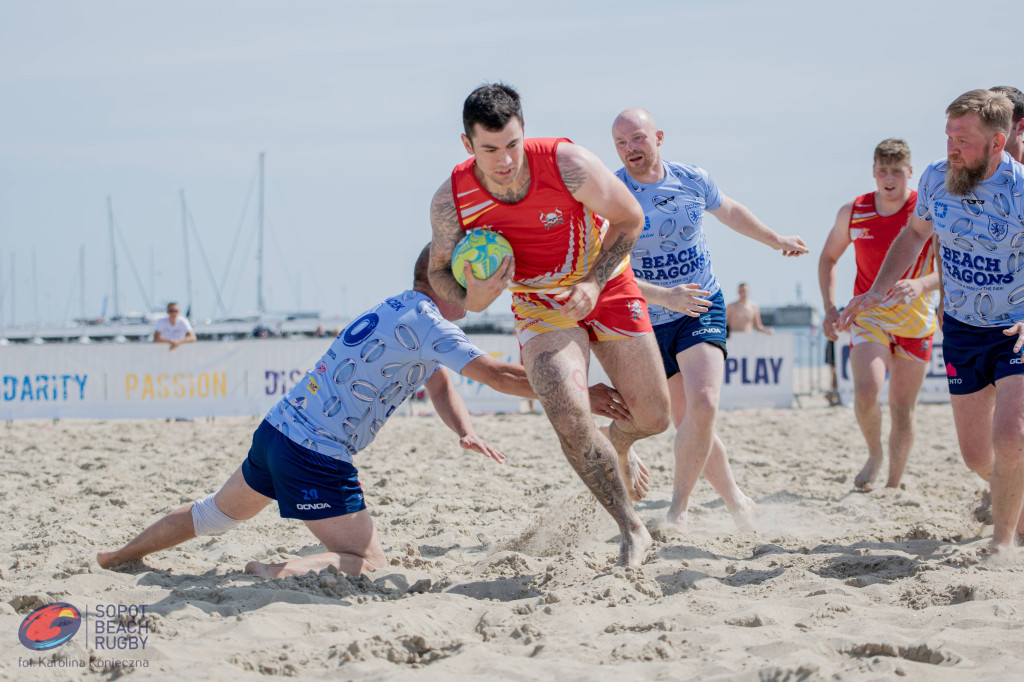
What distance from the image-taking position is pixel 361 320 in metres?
3.72

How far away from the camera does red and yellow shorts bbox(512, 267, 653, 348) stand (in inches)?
153

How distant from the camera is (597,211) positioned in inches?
147

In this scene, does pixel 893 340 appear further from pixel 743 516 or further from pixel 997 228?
pixel 997 228

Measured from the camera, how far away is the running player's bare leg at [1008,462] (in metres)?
3.74

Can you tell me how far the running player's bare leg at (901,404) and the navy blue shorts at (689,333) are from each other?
1742 millimetres

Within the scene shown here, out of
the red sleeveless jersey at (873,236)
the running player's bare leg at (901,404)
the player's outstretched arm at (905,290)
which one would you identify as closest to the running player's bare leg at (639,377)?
the player's outstretched arm at (905,290)

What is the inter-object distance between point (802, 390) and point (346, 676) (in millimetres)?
13730

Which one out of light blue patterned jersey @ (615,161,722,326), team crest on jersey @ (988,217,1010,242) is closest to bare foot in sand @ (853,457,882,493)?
light blue patterned jersey @ (615,161,722,326)

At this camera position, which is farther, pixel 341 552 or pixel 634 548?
pixel 341 552

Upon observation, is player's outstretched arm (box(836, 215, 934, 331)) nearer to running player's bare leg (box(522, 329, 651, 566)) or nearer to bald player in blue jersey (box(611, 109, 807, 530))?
bald player in blue jersey (box(611, 109, 807, 530))

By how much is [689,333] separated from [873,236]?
1911 mm

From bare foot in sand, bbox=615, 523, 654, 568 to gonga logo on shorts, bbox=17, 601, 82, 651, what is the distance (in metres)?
2.05

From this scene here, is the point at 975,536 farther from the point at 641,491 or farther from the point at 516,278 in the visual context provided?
the point at 516,278


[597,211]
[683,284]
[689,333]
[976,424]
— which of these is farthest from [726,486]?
[597,211]
